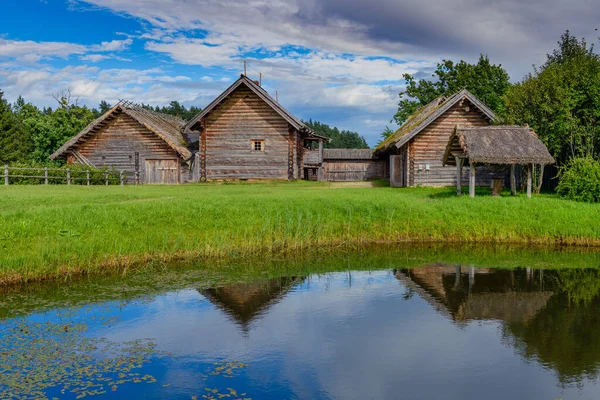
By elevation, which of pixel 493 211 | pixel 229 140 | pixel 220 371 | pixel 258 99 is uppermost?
pixel 258 99

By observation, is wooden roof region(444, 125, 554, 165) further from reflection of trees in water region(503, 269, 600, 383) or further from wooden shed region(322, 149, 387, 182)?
wooden shed region(322, 149, 387, 182)

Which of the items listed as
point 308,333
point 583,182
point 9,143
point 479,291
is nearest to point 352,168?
point 583,182

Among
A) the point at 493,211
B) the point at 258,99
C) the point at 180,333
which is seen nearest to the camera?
the point at 180,333

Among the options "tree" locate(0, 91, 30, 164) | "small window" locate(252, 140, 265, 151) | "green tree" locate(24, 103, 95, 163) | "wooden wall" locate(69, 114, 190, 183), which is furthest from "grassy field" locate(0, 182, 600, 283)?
"tree" locate(0, 91, 30, 164)

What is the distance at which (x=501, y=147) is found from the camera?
2412 centimetres

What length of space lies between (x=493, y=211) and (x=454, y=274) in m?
6.47

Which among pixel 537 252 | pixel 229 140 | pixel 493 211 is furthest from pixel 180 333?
pixel 229 140

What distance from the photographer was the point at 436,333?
10.2m

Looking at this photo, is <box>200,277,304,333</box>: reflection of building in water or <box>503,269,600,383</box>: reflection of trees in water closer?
<box>503,269,600,383</box>: reflection of trees in water

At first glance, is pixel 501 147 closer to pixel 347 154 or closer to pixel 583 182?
pixel 583 182

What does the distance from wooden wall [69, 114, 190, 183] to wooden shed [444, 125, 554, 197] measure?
2135 centimetres

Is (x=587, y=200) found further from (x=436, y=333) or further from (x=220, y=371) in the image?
(x=220, y=371)

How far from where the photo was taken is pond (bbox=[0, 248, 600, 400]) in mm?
7848

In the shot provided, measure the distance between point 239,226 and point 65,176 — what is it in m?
21.3
